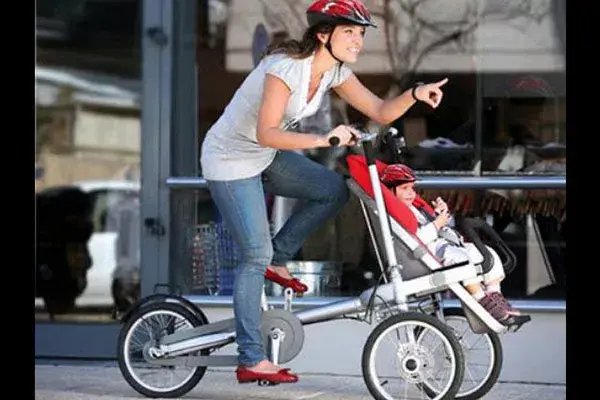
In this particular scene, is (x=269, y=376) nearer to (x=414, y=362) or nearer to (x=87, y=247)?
(x=414, y=362)

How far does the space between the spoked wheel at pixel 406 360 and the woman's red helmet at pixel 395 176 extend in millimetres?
667

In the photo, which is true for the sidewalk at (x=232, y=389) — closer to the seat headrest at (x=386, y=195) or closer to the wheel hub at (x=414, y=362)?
the wheel hub at (x=414, y=362)

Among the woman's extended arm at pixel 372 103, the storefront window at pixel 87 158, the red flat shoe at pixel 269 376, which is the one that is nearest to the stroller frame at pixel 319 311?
the red flat shoe at pixel 269 376

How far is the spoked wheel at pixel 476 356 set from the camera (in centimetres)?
644

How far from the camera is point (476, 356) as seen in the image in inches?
257

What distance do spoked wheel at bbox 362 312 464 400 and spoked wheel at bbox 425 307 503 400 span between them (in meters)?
0.27

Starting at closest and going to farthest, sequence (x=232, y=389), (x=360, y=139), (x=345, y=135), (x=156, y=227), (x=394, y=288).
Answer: (x=345, y=135) < (x=360, y=139) < (x=394, y=288) < (x=232, y=389) < (x=156, y=227)

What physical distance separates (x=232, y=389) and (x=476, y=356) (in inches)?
53.5

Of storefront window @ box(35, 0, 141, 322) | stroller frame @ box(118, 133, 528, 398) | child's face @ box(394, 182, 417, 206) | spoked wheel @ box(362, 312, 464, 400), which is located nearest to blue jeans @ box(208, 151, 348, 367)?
stroller frame @ box(118, 133, 528, 398)

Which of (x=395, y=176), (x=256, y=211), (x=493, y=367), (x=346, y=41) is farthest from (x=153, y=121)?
(x=493, y=367)

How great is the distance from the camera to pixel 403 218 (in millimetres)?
6215

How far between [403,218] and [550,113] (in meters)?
2.35

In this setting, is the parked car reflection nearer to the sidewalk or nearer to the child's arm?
the sidewalk
